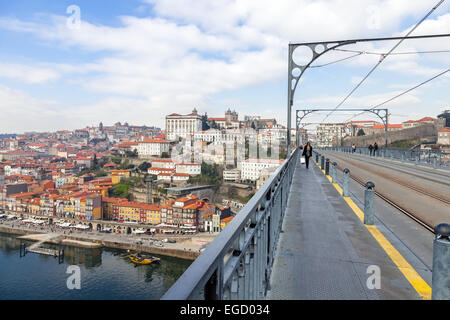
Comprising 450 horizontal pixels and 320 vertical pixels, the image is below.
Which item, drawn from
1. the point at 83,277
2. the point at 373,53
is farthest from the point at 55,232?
the point at 373,53

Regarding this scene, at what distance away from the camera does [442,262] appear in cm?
220

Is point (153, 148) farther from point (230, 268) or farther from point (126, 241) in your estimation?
point (230, 268)

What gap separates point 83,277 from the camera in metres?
45.0

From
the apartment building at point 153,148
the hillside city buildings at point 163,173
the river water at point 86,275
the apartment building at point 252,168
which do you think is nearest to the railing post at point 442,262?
the river water at point 86,275

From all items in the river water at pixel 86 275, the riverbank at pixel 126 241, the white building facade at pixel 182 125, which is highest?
the white building facade at pixel 182 125

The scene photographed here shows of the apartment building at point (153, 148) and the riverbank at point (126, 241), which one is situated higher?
the apartment building at point (153, 148)

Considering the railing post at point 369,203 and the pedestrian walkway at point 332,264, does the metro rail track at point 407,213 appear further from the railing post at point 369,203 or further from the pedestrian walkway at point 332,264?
the pedestrian walkway at point 332,264

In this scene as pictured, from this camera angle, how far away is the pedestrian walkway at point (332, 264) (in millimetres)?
2686

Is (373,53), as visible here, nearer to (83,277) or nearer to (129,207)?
(83,277)

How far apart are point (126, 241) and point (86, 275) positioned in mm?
11573

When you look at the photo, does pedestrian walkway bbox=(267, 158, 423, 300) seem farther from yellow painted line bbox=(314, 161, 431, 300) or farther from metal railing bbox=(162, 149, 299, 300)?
metal railing bbox=(162, 149, 299, 300)

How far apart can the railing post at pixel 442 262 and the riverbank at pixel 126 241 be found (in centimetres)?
4925

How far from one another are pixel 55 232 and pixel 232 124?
103995 mm

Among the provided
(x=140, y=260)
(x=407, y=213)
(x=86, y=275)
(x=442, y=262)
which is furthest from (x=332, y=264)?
(x=86, y=275)
